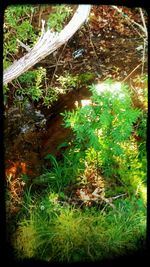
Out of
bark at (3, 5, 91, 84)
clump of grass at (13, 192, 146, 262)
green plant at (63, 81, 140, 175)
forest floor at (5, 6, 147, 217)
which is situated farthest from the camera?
A: forest floor at (5, 6, 147, 217)

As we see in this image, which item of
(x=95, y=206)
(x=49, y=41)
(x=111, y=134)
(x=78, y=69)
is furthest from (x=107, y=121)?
(x=78, y=69)

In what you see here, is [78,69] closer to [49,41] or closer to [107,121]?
[107,121]

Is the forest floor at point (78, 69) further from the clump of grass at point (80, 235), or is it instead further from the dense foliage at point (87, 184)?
the clump of grass at point (80, 235)

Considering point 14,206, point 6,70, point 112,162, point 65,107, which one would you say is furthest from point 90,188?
point 6,70

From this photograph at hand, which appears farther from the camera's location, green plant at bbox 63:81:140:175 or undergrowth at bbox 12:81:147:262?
green plant at bbox 63:81:140:175

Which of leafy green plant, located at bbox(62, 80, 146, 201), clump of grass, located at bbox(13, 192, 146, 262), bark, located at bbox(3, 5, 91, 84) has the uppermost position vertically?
bark, located at bbox(3, 5, 91, 84)

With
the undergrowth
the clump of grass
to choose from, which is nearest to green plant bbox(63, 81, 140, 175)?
the undergrowth

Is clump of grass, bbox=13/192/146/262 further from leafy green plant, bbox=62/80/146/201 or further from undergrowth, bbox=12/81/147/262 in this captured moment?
leafy green plant, bbox=62/80/146/201

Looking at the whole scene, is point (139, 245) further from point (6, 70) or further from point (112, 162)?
point (6, 70)
